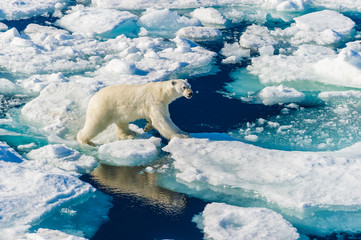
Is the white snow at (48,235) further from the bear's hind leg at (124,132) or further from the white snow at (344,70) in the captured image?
the white snow at (344,70)

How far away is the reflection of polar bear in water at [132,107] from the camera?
5.36m

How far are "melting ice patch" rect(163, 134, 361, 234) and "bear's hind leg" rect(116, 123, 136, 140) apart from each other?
1.84 ft

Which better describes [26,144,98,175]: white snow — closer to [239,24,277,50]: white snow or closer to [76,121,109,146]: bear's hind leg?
[76,121,109,146]: bear's hind leg

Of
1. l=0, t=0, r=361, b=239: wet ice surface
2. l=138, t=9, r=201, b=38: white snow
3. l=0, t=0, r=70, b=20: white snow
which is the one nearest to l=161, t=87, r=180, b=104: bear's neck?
l=0, t=0, r=361, b=239: wet ice surface

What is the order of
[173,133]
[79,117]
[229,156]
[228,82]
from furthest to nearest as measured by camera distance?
[228,82]
[79,117]
[173,133]
[229,156]

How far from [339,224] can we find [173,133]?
6.70 feet

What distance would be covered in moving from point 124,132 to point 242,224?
2073mm

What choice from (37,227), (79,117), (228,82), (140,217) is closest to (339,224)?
(140,217)

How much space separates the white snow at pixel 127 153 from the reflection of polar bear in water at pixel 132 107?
24 centimetres

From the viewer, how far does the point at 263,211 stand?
4.13 meters

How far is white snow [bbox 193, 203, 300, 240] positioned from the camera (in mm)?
3850

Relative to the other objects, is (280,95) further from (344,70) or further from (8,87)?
(8,87)

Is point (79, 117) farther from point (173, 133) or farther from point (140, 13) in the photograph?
point (140, 13)

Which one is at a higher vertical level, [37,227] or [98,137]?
[37,227]
